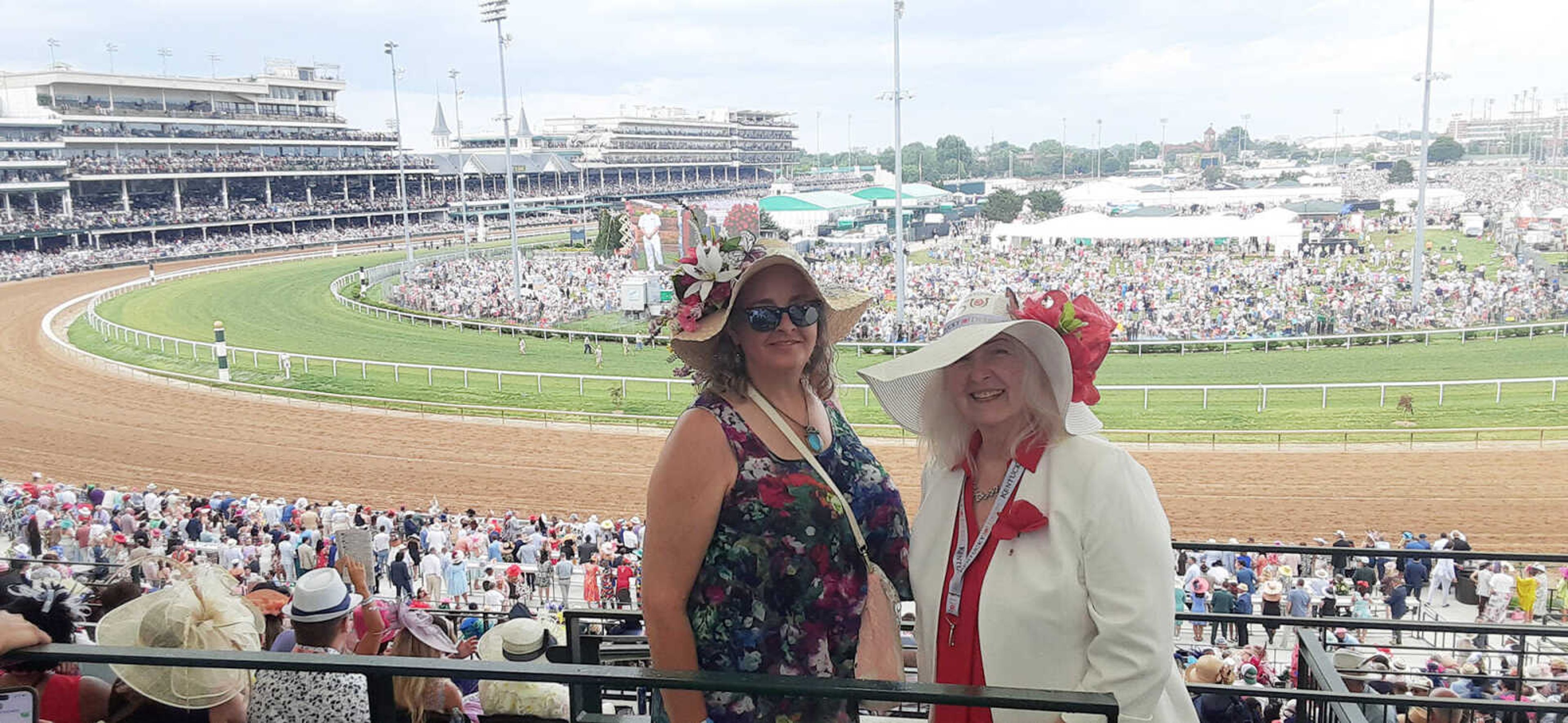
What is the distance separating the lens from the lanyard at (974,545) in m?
2.16

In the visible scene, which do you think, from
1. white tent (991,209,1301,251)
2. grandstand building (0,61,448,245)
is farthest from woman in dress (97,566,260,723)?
grandstand building (0,61,448,245)

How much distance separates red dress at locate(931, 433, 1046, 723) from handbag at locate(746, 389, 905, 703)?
129 mm

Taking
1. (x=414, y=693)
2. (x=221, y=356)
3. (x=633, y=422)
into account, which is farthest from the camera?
(x=221, y=356)

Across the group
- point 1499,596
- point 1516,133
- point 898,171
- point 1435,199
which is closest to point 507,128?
point 898,171

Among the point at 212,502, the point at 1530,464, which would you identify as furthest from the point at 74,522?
the point at 1530,464

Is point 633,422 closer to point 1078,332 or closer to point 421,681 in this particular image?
point 421,681

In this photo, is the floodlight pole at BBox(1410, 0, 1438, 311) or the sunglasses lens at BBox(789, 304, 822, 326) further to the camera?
the floodlight pole at BBox(1410, 0, 1438, 311)

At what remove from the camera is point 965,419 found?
2355mm

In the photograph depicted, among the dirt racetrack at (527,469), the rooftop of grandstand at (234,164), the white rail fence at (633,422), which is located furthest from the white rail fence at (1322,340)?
the rooftop of grandstand at (234,164)

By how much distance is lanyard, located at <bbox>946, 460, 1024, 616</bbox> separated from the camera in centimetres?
216

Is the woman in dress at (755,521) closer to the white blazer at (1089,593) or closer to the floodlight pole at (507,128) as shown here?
the white blazer at (1089,593)

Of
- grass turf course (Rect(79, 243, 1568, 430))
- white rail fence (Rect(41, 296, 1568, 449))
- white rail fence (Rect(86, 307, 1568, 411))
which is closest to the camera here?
white rail fence (Rect(41, 296, 1568, 449))

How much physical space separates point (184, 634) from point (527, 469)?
49.3 feet

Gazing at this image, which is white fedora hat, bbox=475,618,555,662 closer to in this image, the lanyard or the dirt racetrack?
the lanyard
